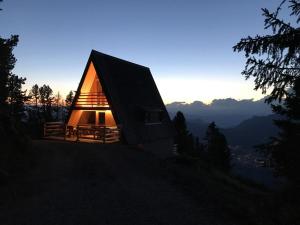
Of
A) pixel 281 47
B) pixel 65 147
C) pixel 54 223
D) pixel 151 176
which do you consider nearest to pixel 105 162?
pixel 151 176

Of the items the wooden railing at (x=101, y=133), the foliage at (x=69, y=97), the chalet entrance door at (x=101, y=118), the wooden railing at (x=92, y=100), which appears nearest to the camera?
the wooden railing at (x=101, y=133)

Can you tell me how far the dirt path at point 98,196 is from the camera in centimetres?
809

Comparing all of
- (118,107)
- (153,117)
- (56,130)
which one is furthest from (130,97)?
(56,130)

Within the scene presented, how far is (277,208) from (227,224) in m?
3.54

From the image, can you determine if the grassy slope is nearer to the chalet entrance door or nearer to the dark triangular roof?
the dark triangular roof

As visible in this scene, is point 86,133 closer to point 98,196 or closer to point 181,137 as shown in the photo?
point 98,196

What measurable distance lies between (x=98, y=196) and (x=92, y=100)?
15.7 metres

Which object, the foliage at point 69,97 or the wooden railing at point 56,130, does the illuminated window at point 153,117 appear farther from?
the foliage at point 69,97

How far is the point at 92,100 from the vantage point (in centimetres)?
2448

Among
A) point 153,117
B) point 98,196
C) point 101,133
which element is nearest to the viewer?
point 98,196

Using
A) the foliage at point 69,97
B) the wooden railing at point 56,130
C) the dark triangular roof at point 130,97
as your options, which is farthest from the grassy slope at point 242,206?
the foliage at point 69,97

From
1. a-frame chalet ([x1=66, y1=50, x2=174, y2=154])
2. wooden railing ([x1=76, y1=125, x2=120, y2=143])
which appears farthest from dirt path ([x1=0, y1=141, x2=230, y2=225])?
a-frame chalet ([x1=66, y1=50, x2=174, y2=154])

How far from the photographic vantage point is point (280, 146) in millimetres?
10695

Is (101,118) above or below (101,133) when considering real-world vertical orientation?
above
